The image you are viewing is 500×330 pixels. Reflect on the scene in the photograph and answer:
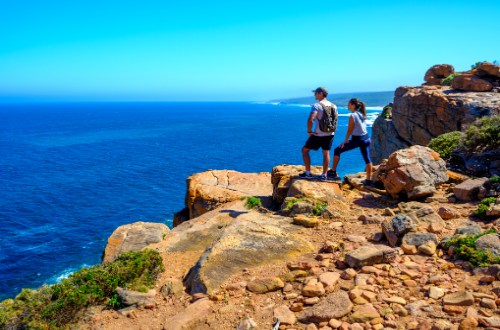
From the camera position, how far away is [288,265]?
7695 millimetres

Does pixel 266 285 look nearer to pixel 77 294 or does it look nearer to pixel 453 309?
pixel 453 309

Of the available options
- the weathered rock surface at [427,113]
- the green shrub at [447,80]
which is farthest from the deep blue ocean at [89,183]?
the green shrub at [447,80]

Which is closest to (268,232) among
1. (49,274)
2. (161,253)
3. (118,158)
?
(161,253)

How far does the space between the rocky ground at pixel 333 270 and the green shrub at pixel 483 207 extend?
0.56 ft

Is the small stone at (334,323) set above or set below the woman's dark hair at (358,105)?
below

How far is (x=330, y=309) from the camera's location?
596 centimetres

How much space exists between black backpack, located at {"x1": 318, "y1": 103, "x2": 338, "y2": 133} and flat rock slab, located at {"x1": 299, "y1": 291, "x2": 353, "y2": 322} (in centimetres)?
647

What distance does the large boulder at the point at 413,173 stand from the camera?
11.0 meters

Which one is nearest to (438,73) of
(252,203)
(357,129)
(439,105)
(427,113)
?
(427,113)

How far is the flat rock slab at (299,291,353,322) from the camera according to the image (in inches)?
230

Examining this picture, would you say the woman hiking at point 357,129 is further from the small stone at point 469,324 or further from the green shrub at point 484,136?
the small stone at point 469,324

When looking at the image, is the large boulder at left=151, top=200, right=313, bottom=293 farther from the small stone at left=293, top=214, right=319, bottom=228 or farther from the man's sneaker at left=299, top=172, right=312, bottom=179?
the man's sneaker at left=299, top=172, right=312, bottom=179

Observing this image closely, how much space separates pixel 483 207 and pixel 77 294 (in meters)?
9.58

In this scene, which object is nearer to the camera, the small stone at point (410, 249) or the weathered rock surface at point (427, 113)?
the small stone at point (410, 249)
